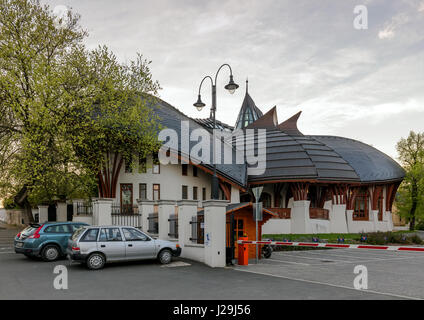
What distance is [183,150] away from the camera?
30125 millimetres

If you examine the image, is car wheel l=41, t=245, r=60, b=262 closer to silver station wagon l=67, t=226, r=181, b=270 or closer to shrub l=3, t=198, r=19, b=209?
silver station wagon l=67, t=226, r=181, b=270

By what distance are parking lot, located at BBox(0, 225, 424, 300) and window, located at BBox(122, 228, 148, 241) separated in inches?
38.2

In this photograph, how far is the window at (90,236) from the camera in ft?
42.4

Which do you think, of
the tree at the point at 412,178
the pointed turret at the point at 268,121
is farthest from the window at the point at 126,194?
the tree at the point at 412,178

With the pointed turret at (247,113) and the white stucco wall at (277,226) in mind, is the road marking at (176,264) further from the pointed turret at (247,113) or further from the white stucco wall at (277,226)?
the pointed turret at (247,113)

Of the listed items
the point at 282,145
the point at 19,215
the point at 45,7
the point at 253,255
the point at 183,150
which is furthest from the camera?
the point at 19,215

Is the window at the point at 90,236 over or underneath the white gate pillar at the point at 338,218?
over

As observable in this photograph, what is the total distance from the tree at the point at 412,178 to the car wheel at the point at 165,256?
44.4 meters

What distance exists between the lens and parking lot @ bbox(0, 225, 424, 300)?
8898 mm

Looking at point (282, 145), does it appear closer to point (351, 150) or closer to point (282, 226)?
point (282, 226)

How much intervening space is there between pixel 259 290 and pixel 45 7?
21869 mm

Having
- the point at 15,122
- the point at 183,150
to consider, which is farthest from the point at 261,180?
the point at 15,122

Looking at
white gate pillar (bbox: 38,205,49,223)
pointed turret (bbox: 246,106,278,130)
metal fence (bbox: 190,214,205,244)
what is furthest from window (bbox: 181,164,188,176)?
pointed turret (bbox: 246,106,278,130)

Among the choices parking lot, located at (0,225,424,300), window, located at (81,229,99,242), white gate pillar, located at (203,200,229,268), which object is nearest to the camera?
parking lot, located at (0,225,424,300)
